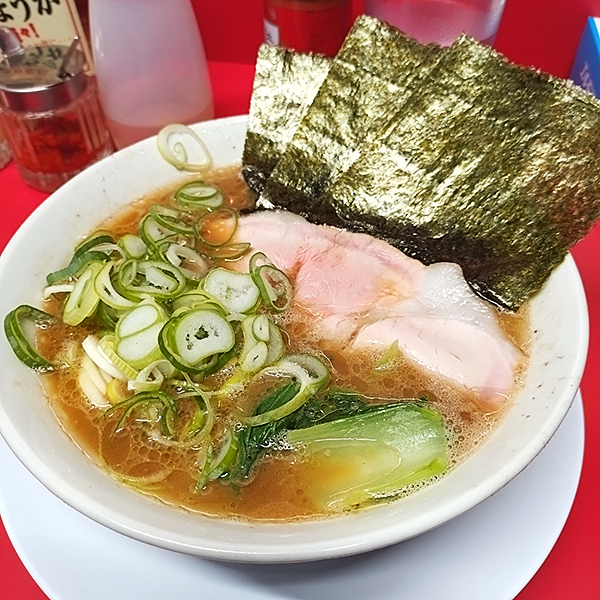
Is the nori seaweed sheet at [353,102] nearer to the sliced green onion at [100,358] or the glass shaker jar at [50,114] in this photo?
the sliced green onion at [100,358]

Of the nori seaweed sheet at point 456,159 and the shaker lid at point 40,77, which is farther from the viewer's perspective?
the shaker lid at point 40,77

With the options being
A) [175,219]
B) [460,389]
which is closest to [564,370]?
[460,389]

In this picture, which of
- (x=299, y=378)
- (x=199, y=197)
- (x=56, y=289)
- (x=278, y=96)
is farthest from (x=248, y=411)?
(x=278, y=96)

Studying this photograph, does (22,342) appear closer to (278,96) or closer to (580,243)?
(278,96)

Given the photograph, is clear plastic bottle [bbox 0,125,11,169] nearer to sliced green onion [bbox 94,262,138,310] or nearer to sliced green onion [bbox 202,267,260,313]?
sliced green onion [bbox 94,262,138,310]

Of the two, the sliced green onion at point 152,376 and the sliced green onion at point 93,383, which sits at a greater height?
the sliced green onion at point 152,376

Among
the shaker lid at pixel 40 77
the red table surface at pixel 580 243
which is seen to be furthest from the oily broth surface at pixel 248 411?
the shaker lid at pixel 40 77
